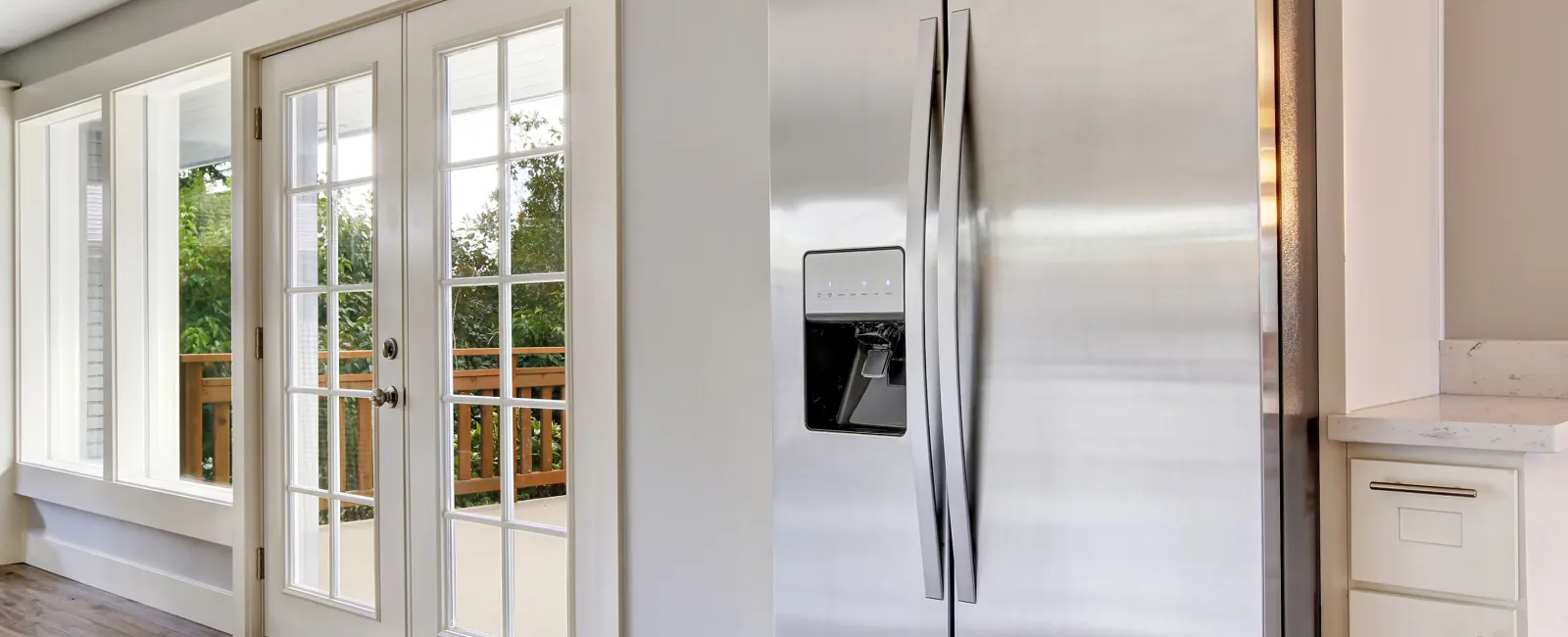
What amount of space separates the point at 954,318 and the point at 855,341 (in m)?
0.26

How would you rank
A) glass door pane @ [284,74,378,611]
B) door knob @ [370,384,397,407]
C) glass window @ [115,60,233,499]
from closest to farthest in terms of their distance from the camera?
door knob @ [370,384,397,407] < glass door pane @ [284,74,378,611] < glass window @ [115,60,233,499]

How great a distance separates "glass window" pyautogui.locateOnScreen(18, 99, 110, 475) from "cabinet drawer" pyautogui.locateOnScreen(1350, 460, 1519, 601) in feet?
16.3

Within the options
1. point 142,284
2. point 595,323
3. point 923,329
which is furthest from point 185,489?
point 923,329

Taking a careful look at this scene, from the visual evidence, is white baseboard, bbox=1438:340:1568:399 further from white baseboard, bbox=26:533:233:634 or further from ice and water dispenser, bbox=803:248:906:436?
white baseboard, bbox=26:533:233:634

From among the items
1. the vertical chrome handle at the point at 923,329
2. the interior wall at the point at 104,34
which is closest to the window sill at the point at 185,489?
the interior wall at the point at 104,34

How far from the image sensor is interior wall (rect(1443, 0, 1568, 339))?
1.97 meters

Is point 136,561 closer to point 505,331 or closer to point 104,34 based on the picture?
point 104,34

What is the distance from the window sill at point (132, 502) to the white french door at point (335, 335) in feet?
1.20

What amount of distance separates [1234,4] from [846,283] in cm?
68

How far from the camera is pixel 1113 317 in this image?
135cm

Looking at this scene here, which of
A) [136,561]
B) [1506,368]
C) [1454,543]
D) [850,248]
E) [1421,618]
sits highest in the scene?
[850,248]

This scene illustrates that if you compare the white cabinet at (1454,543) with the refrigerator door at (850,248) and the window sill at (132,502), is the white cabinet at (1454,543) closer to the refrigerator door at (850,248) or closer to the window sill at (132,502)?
the refrigerator door at (850,248)

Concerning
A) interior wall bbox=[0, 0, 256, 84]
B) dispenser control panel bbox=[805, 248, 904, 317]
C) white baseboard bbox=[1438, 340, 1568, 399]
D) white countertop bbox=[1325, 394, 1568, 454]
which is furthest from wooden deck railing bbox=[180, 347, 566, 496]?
white baseboard bbox=[1438, 340, 1568, 399]

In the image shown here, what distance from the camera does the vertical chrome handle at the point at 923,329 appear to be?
58.6 inches
